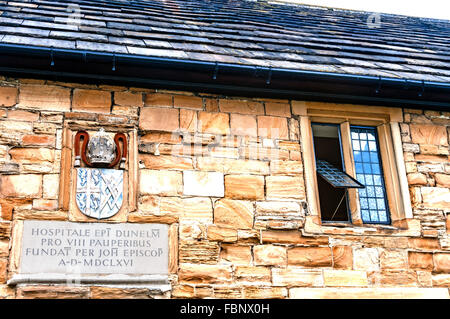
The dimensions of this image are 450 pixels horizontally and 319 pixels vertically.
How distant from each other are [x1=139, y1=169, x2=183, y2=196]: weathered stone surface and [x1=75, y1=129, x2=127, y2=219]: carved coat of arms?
215 millimetres

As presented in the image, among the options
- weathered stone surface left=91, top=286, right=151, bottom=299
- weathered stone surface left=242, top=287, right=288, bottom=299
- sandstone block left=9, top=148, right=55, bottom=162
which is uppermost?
sandstone block left=9, top=148, right=55, bottom=162

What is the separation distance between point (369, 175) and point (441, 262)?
1158mm

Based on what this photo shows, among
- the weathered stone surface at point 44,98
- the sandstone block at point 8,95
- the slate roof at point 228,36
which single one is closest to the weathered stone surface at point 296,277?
the slate roof at point 228,36

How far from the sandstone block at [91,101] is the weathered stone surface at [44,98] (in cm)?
9

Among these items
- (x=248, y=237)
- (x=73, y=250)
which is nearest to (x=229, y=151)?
(x=248, y=237)

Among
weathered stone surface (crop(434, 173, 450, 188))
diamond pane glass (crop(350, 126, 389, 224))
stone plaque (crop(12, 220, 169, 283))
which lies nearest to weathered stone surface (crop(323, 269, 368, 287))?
diamond pane glass (crop(350, 126, 389, 224))

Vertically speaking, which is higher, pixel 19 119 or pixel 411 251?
pixel 19 119

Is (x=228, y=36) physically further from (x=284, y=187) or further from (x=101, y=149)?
(x=101, y=149)

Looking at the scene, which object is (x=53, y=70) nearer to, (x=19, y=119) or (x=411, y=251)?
(x=19, y=119)

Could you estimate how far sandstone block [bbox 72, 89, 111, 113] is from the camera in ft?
17.3

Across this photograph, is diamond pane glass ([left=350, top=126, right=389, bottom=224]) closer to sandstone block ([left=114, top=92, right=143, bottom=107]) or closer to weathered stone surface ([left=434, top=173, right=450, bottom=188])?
weathered stone surface ([left=434, top=173, right=450, bottom=188])

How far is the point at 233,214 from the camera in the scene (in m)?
5.20

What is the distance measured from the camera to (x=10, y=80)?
17.2 feet
